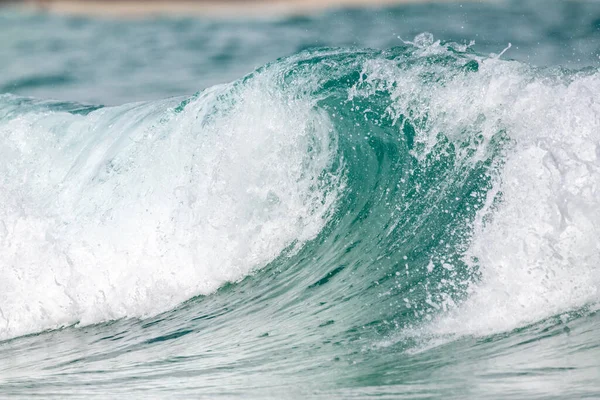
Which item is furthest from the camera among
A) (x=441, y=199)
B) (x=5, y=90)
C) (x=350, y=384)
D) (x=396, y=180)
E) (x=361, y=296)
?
(x=5, y=90)

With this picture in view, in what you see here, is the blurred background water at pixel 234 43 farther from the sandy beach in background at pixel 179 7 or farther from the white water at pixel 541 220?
the sandy beach in background at pixel 179 7

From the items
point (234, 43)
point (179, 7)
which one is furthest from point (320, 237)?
point (234, 43)

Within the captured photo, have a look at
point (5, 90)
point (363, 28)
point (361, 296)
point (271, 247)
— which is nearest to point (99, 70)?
point (5, 90)

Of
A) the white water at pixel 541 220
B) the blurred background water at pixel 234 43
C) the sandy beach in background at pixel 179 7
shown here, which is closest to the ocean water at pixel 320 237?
the white water at pixel 541 220

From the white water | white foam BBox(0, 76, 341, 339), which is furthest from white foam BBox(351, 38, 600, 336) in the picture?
white foam BBox(0, 76, 341, 339)

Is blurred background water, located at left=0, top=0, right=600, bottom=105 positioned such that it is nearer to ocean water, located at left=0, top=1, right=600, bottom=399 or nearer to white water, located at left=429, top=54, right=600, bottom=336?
ocean water, located at left=0, top=1, right=600, bottom=399

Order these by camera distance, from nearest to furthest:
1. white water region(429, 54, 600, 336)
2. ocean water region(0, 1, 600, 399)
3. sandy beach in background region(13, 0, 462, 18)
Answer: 1. sandy beach in background region(13, 0, 462, 18)
2. ocean water region(0, 1, 600, 399)
3. white water region(429, 54, 600, 336)

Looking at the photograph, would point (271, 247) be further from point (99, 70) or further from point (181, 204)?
point (99, 70)
